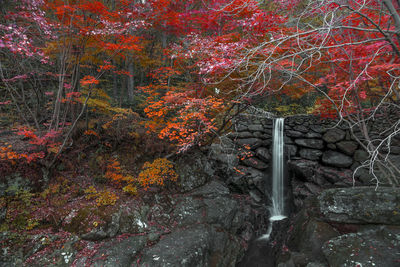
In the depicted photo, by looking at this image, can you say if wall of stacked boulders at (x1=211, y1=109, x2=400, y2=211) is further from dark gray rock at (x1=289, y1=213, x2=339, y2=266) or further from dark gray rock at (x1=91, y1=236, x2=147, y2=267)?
dark gray rock at (x1=91, y1=236, x2=147, y2=267)

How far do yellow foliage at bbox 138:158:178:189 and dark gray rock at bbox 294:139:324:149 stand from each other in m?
6.03

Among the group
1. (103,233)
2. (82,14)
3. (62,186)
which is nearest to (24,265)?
(103,233)

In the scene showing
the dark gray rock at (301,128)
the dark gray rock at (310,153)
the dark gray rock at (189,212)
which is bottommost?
the dark gray rock at (189,212)

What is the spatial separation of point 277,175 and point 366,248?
5.36 meters

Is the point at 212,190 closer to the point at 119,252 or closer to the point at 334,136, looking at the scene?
the point at 119,252

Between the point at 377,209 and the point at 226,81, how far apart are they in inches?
195

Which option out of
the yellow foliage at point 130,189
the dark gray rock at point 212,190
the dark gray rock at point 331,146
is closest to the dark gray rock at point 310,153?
the dark gray rock at point 331,146

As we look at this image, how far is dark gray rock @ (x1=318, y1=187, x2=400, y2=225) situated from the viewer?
3.88 m

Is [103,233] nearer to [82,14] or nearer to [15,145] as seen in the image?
[15,145]

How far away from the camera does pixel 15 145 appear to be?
5.72 meters

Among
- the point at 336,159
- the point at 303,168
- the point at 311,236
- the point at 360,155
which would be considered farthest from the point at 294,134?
the point at 311,236

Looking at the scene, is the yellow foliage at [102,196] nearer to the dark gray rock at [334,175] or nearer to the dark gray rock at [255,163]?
the dark gray rock at [255,163]

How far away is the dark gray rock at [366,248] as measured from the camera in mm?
3145

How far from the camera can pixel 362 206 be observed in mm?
4125
